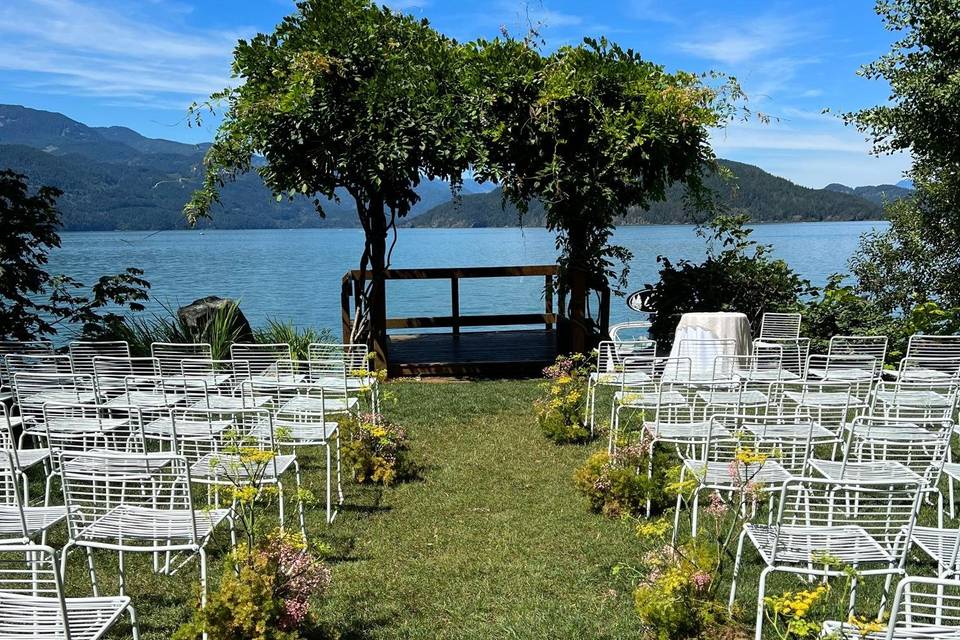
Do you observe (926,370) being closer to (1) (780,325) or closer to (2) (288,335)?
(1) (780,325)

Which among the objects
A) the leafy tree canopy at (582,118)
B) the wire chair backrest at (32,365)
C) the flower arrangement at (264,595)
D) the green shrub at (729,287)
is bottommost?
the flower arrangement at (264,595)

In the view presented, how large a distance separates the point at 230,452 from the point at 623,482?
2.68 meters

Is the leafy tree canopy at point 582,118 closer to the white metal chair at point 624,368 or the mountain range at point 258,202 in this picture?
the mountain range at point 258,202

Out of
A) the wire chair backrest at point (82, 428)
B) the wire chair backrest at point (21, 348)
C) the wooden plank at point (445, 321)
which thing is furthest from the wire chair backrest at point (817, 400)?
the wire chair backrest at point (21, 348)

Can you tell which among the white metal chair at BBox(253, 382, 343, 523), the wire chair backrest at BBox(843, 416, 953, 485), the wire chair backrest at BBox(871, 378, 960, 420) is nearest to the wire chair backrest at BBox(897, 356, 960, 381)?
the wire chair backrest at BBox(871, 378, 960, 420)

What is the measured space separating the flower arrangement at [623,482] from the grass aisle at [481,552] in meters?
0.13

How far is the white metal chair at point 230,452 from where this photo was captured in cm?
400

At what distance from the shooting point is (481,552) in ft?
15.7

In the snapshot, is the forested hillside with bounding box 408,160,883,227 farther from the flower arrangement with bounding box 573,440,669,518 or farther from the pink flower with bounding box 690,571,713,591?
the pink flower with bounding box 690,571,713,591

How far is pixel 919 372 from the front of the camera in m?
7.47

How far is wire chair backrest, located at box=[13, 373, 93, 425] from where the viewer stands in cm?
601

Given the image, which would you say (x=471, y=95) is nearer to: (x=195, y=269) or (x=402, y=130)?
(x=402, y=130)

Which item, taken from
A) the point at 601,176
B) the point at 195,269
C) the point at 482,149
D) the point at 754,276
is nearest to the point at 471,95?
the point at 482,149

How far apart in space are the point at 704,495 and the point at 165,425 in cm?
367
